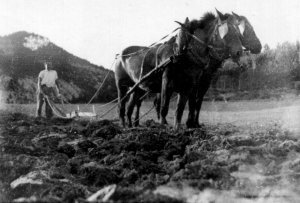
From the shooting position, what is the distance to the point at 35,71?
10.8m

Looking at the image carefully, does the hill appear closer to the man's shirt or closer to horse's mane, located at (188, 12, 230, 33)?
the man's shirt

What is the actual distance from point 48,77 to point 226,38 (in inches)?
156

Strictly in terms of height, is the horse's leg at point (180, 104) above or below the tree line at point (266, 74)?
below

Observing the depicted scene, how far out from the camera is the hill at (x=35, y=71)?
9.59 meters

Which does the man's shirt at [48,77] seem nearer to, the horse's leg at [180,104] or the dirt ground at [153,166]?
the dirt ground at [153,166]

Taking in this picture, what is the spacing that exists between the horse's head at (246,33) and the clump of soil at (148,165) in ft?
4.64

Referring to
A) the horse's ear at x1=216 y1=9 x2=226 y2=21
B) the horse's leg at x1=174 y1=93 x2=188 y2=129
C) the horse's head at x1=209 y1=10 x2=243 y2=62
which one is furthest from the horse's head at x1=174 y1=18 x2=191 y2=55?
the horse's leg at x1=174 y1=93 x2=188 y2=129

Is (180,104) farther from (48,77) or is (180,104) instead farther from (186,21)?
(48,77)

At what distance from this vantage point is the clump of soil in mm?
4340

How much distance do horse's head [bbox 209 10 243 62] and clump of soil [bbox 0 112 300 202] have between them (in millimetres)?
1332

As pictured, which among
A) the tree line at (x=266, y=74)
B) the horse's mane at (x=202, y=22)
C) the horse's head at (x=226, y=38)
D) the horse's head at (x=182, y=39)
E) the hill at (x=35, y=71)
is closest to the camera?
the horse's head at (x=182, y=39)

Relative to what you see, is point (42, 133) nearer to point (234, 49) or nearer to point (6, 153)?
point (6, 153)

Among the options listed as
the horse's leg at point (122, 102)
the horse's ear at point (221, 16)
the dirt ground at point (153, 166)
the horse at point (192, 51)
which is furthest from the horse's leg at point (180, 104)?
the horse's leg at point (122, 102)

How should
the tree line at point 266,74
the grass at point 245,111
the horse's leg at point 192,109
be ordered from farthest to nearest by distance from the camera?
1. the tree line at point 266,74
2. the grass at point 245,111
3. the horse's leg at point 192,109
